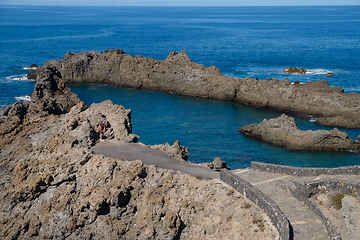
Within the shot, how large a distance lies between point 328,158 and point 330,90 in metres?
30.5

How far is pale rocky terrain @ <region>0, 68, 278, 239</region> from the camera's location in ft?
85.5

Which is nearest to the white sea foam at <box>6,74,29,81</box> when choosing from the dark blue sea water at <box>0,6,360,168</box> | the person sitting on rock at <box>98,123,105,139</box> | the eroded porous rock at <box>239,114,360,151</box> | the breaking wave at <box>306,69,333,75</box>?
the dark blue sea water at <box>0,6,360,168</box>

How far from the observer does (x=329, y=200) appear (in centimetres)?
2408

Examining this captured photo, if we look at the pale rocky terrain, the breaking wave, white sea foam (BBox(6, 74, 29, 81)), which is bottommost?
white sea foam (BBox(6, 74, 29, 81))

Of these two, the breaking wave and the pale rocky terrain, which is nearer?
the pale rocky terrain

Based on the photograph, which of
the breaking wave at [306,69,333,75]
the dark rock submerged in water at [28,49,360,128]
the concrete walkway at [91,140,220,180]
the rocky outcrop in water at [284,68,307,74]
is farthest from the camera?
the rocky outcrop in water at [284,68,307,74]

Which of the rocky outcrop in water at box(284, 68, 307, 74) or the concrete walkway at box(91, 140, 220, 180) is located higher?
the concrete walkway at box(91, 140, 220, 180)

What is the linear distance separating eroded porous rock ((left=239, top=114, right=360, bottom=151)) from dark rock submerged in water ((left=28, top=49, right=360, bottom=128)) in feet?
34.3

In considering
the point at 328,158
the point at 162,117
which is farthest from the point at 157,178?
the point at 162,117

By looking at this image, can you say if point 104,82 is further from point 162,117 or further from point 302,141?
point 302,141

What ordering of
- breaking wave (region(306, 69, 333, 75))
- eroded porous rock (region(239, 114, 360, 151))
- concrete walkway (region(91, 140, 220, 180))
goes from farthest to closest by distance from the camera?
breaking wave (region(306, 69, 333, 75)), eroded porous rock (region(239, 114, 360, 151)), concrete walkway (region(91, 140, 220, 180))

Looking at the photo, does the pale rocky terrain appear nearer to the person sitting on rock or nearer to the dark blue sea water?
the person sitting on rock

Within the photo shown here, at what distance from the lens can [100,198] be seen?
2798cm

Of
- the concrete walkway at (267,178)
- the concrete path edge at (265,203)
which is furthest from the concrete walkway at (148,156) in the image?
the concrete path edge at (265,203)
